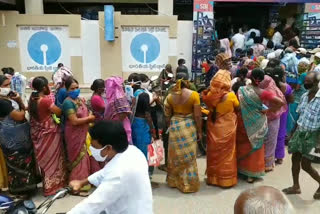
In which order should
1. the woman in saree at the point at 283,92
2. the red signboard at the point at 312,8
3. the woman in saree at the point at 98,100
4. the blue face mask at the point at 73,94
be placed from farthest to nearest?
the red signboard at the point at 312,8 < the woman in saree at the point at 283,92 < the woman in saree at the point at 98,100 < the blue face mask at the point at 73,94

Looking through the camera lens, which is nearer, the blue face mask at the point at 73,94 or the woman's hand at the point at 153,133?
the blue face mask at the point at 73,94

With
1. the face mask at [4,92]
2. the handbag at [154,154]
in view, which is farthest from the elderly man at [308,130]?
the face mask at [4,92]

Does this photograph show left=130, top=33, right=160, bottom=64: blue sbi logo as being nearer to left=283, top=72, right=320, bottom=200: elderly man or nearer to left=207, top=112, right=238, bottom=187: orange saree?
left=207, top=112, right=238, bottom=187: orange saree

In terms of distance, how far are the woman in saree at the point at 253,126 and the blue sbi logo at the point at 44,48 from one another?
749 cm

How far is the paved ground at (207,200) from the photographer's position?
3924mm

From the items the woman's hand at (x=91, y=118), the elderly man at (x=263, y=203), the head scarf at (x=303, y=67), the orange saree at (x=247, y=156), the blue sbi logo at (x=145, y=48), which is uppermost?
the blue sbi logo at (x=145, y=48)

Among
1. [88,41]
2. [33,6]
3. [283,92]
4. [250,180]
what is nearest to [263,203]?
[250,180]

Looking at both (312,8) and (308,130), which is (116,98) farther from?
(312,8)

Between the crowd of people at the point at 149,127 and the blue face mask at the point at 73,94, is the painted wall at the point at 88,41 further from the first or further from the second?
the blue face mask at the point at 73,94

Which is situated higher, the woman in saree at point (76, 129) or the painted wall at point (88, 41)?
the painted wall at point (88, 41)

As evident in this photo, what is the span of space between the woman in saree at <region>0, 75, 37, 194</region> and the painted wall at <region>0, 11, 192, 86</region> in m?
6.35

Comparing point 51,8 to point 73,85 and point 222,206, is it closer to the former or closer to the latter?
point 73,85

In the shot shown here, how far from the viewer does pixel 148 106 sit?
13.9 ft

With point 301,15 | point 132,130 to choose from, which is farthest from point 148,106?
point 301,15
